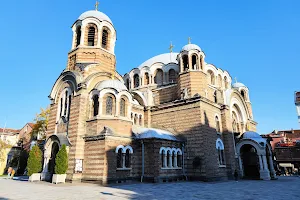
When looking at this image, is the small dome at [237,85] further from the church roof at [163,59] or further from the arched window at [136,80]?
the arched window at [136,80]

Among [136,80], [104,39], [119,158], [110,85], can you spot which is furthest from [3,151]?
[119,158]

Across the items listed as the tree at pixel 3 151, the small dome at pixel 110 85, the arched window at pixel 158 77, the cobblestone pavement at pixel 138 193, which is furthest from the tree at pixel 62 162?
the tree at pixel 3 151

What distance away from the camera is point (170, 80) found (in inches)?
930

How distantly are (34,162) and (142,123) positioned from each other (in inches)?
359

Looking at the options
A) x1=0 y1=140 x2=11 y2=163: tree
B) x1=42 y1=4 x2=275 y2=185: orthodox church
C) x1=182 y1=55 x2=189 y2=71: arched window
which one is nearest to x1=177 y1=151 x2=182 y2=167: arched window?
x1=42 y1=4 x2=275 y2=185: orthodox church

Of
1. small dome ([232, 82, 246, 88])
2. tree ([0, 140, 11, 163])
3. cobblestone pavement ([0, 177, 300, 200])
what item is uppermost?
small dome ([232, 82, 246, 88])

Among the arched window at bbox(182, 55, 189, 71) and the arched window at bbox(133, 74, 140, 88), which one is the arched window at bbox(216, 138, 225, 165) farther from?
the arched window at bbox(133, 74, 140, 88)

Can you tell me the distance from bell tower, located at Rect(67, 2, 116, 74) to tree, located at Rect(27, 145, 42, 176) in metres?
7.18

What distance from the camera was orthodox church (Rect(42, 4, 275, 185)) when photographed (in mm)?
15490

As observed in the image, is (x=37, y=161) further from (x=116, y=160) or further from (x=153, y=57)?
(x=153, y=57)

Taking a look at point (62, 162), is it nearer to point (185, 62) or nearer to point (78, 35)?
point (78, 35)

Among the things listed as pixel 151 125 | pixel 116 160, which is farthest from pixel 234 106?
pixel 116 160

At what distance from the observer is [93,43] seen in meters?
20.5

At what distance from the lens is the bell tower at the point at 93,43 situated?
1966cm
